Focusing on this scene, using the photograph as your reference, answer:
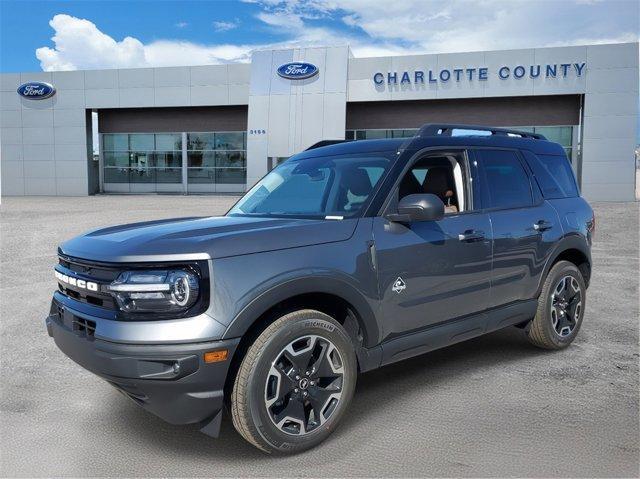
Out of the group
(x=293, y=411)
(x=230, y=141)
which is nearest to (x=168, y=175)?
(x=230, y=141)

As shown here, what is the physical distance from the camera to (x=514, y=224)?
456 centimetres

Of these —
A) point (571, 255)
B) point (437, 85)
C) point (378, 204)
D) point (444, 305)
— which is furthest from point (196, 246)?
point (437, 85)

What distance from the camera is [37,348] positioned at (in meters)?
5.36

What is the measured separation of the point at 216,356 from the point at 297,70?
29.2m

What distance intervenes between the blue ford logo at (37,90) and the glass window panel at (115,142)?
4.02m

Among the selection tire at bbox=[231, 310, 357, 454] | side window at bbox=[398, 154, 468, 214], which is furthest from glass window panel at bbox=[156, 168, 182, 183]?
tire at bbox=[231, 310, 357, 454]

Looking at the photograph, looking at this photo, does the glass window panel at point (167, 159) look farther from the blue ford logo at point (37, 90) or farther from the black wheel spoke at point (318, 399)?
the black wheel spoke at point (318, 399)

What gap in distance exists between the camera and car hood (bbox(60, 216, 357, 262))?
2.94 metres

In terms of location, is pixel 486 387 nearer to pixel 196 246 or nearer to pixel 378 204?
pixel 378 204

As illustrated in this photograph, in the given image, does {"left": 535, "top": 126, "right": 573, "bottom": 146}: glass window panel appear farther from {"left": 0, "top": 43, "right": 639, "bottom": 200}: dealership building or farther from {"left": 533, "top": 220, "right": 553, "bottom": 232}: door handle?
{"left": 533, "top": 220, "right": 553, "bottom": 232}: door handle

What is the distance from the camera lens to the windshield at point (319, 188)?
3900mm

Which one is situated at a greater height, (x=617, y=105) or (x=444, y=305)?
(x=617, y=105)

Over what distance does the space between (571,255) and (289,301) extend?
327 centimetres

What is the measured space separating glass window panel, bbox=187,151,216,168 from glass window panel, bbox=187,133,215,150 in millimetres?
311
